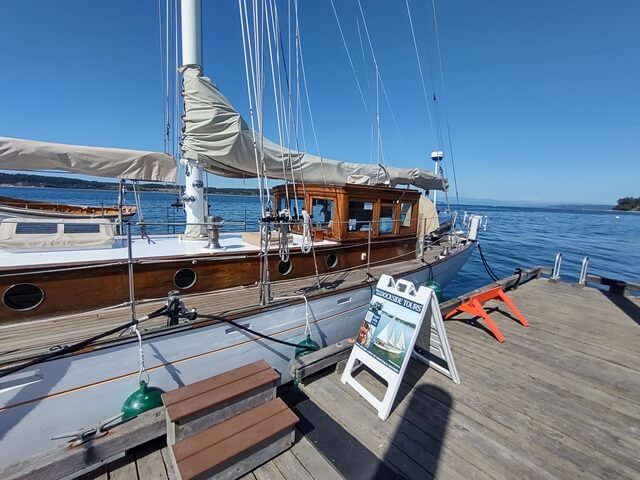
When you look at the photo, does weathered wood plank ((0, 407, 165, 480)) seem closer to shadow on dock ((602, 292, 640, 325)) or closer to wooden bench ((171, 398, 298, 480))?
wooden bench ((171, 398, 298, 480))

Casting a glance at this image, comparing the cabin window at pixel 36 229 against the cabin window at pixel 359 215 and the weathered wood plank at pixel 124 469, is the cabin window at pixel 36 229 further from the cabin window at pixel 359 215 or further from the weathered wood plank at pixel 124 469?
the cabin window at pixel 359 215

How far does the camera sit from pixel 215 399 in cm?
237

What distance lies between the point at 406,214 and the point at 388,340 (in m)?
5.26

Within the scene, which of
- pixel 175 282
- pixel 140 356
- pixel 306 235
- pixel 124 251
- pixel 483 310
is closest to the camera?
pixel 140 356

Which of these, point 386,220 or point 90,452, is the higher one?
point 386,220

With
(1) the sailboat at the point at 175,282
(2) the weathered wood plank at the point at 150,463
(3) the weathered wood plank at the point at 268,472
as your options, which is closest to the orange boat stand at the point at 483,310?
(1) the sailboat at the point at 175,282

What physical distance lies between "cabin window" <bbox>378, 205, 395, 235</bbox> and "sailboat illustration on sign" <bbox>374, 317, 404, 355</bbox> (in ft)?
13.0

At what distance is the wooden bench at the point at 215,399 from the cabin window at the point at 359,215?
435cm

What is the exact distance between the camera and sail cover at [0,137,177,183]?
415 centimetres

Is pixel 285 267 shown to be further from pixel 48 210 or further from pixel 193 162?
pixel 48 210

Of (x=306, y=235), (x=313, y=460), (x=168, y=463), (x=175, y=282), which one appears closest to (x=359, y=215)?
(x=306, y=235)

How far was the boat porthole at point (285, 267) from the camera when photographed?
5492mm

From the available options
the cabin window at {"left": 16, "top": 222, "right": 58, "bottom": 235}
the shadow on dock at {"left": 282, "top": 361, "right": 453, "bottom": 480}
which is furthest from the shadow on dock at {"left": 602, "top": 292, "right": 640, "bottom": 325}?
the cabin window at {"left": 16, "top": 222, "right": 58, "bottom": 235}

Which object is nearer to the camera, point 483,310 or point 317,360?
point 317,360
